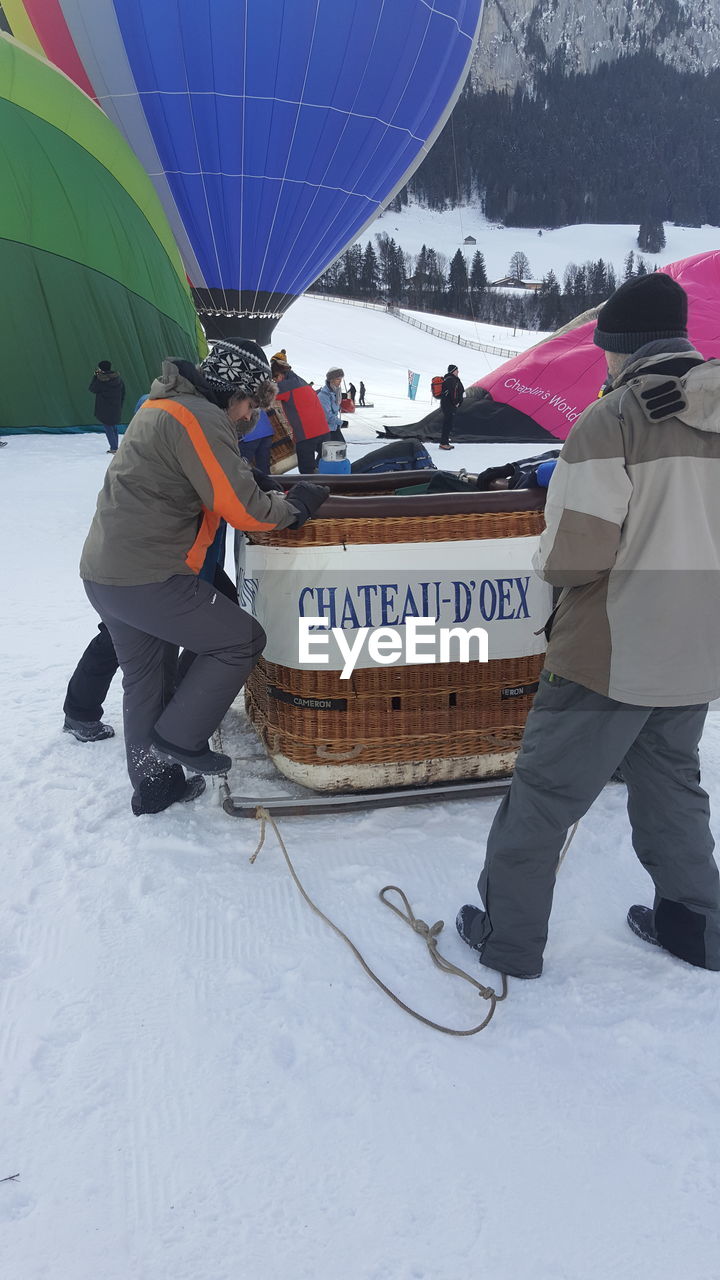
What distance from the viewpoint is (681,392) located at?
1503 mm

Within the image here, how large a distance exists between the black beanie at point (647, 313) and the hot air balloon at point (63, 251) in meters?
9.05

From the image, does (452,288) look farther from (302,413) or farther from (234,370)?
(234,370)

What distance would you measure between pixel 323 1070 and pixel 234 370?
168 centimetres

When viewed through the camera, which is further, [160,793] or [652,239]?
[652,239]

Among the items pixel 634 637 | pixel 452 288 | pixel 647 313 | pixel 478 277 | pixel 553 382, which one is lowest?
pixel 634 637

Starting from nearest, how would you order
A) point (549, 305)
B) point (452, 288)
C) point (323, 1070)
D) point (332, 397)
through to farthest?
1. point (323, 1070)
2. point (332, 397)
3. point (549, 305)
4. point (452, 288)

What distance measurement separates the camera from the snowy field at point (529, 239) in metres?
78.9

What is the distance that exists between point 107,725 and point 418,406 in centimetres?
1787

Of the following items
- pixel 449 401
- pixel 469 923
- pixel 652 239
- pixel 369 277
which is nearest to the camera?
pixel 469 923

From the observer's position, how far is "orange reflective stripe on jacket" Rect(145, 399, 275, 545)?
2117mm

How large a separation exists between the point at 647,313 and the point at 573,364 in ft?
28.4

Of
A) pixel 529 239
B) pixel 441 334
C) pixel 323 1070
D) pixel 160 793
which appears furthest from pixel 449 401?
pixel 529 239

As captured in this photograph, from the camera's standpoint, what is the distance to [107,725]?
303cm

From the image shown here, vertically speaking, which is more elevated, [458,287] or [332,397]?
[458,287]
